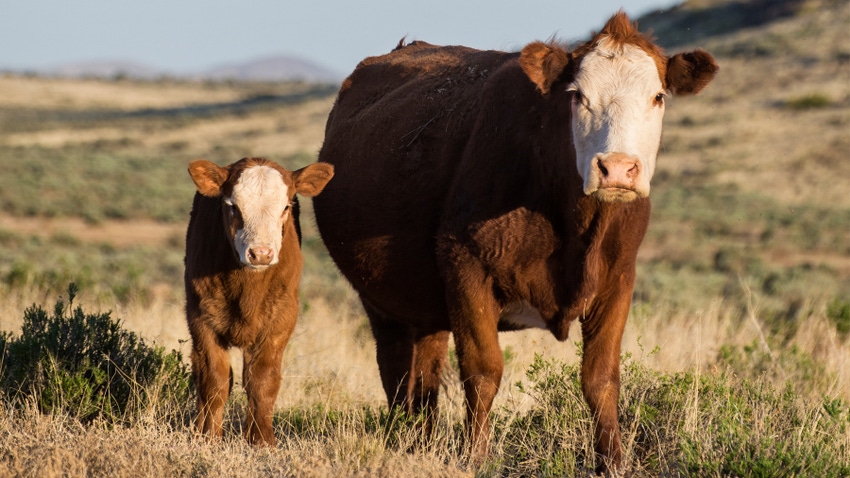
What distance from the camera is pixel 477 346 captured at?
19.4ft

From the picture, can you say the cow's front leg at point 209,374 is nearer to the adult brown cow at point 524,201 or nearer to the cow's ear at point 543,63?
the adult brown cow at point 524,201

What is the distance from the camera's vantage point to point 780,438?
609 cm

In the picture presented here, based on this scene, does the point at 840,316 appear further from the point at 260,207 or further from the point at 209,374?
the point at 209,374

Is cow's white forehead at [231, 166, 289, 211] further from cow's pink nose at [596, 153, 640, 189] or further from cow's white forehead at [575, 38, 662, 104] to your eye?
cow's pink nose at [596, 153, 640, 189]

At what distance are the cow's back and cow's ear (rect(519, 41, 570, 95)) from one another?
766mm

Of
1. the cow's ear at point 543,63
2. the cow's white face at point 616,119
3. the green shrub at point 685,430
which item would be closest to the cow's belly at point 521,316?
the green shrub at point 685,430

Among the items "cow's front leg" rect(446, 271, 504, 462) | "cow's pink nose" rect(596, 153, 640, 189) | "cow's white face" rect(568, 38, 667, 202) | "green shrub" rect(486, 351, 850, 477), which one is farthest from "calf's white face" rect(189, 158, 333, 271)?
"cow's pink nose" rect(596, 153, 640, 189)

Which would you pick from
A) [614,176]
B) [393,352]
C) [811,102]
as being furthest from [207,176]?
[811,102]

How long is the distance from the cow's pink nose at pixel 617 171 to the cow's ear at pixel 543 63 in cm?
77

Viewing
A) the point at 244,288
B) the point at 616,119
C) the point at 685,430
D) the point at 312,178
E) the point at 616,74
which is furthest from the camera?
the point at 312,178

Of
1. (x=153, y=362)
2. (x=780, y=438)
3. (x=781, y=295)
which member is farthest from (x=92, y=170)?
(x=780, y=438)

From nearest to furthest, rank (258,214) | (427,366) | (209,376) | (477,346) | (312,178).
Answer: (477,346) → (258,214) → (209,376) → (312,178) → (427,366)

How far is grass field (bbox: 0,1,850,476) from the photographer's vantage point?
227 inches

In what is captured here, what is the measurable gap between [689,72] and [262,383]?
10.6ft
